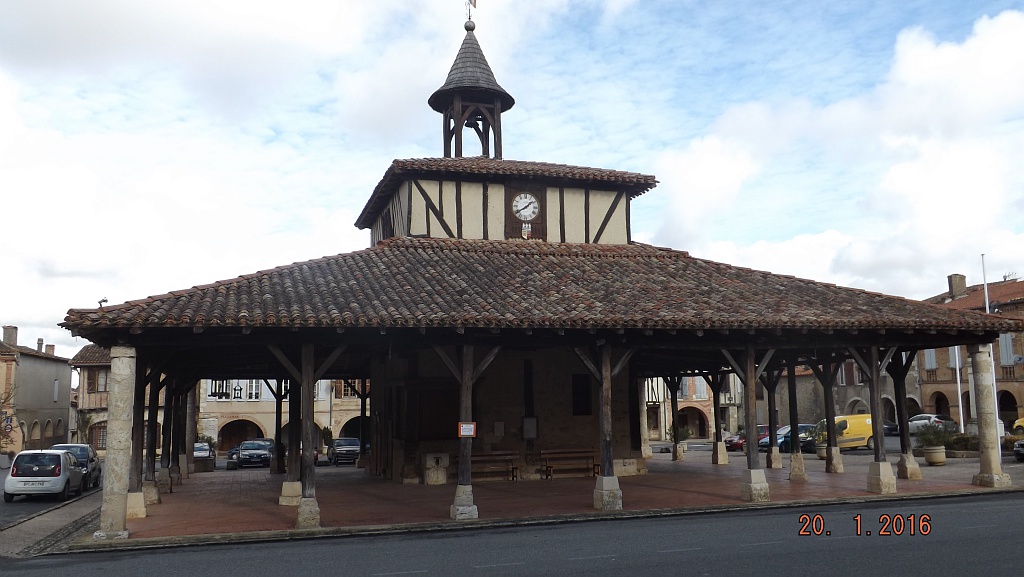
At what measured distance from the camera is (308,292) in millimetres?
13680

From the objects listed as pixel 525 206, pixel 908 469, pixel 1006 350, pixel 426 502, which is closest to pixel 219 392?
pixel 525 206

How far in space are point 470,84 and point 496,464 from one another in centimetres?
1065

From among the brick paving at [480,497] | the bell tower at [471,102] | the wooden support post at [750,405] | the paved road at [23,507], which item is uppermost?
the bell tower at [471,102]

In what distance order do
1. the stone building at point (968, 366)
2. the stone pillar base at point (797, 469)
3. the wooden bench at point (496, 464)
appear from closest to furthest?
the stone pillar base at point (797, 469) → the wooden bench at point (496, 464) → the stone building at point (968, 366)

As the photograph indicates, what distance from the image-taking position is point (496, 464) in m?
19.2

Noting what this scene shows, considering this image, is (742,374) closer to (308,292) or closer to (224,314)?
(308,292)

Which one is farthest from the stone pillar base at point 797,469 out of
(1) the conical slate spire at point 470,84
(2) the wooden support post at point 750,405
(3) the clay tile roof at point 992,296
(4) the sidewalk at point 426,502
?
(3) the clay tile roof at point 992,296

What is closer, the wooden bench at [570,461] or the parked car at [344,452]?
the wooden bench at [570,461]

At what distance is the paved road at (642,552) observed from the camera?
9133 mm

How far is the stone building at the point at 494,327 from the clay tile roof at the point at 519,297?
0.05m

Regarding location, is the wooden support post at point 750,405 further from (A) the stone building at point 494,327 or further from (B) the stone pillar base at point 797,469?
(B) the stone pillar base at point 797,469

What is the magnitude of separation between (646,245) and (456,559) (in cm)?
1319

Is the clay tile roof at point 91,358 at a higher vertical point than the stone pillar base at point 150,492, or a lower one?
higher

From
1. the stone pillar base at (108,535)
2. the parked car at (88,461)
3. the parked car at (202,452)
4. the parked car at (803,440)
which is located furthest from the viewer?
the parked car at (803,440)
